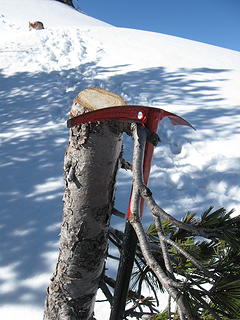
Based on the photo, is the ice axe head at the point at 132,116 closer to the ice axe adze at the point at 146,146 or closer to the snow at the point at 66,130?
the ice axe adze at the point at 146,146

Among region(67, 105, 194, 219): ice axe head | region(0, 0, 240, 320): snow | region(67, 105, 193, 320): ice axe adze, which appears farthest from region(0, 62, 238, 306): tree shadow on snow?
region(67, 105, 194, 219): ice axe head

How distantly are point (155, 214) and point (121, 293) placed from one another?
1.47ft

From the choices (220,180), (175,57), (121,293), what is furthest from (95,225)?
(175,57)

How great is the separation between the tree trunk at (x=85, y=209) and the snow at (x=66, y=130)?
3.78 ft

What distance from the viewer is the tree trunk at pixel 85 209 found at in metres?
0.96

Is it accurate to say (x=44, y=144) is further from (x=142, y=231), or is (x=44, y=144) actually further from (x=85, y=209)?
(x=142, y=231)

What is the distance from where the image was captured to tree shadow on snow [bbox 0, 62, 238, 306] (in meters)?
2.47

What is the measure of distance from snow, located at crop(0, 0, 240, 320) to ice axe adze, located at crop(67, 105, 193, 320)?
4.14 ft

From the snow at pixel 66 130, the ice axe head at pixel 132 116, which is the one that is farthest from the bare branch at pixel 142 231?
the snow at pixel 66 130

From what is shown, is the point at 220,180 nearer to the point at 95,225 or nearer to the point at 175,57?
the point at 95,225

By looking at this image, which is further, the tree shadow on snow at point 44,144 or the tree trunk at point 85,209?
the tree shadow on snow at point 44,144

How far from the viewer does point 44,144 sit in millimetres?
4281

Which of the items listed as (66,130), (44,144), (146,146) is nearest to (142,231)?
(146,146)

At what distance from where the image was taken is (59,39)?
30.6 ft
